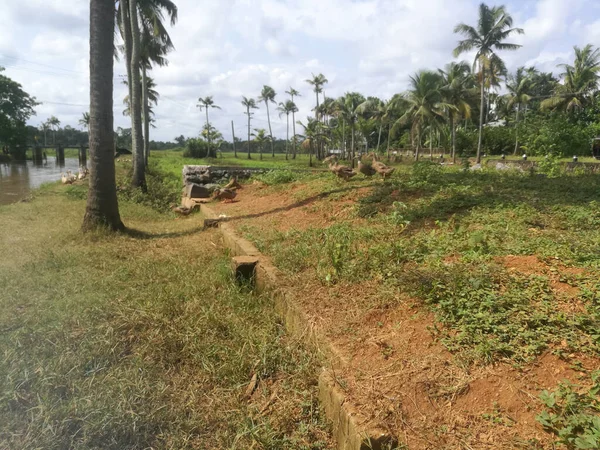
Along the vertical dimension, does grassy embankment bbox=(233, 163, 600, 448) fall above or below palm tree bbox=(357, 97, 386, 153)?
below

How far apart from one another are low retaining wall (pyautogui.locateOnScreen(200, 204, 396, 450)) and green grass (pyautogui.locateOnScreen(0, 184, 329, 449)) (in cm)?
10

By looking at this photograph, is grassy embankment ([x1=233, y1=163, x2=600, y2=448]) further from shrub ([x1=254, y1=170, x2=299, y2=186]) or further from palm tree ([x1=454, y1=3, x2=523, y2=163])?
palm tree ([x1=454, y1=3, x2=523, y2=163])

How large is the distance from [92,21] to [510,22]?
29.1 metres

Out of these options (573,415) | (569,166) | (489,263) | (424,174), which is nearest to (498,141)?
(569,166)

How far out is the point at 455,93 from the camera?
31.7m

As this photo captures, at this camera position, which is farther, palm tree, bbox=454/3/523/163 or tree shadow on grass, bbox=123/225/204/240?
palm tree, bbox=454/3/523/163

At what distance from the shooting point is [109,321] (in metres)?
2.92

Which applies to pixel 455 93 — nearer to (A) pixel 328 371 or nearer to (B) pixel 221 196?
(B) pixel 221 196

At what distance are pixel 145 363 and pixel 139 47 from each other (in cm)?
1370

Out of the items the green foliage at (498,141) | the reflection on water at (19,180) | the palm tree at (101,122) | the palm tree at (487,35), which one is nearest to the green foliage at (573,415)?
the palm tree at (101,122)

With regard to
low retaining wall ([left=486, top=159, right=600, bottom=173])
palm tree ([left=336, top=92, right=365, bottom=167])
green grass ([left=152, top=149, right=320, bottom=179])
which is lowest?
low retaining wall ([left=486, top=159, right=600, bottom=173])

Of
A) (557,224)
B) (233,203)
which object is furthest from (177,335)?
(233,203)

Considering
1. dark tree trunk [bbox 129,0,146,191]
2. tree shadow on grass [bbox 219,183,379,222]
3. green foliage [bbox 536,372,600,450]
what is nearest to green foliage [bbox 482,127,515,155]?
dark tree trunk [bbox 129,0,146,191]

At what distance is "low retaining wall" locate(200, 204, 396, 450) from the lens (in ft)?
5.57
